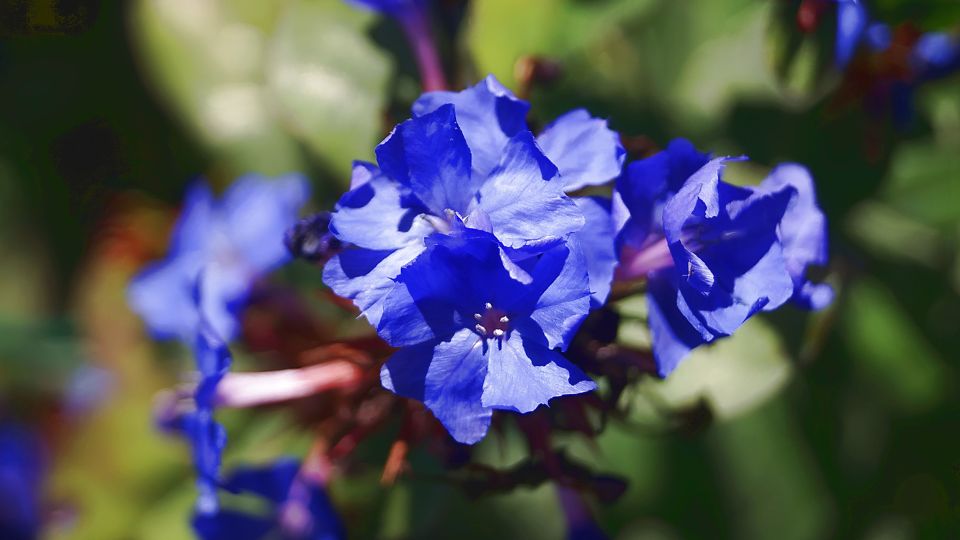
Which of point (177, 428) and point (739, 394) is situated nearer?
point (739, 394)

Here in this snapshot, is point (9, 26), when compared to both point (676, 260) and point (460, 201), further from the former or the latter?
point (676, 260)

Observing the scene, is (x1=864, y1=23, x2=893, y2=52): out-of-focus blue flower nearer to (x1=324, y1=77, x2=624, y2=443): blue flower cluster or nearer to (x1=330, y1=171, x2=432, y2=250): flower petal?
(x1=324, y1=77, x2=624, y2=443): blue flower cluster

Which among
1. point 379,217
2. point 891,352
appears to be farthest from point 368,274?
point 891,352

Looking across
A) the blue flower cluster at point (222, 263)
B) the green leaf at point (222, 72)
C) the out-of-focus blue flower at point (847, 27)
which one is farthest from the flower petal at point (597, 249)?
the green leaf at point (222, 72)

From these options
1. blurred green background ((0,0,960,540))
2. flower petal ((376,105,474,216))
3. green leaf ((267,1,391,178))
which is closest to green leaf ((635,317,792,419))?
blurred green background ((0,0,960,540))

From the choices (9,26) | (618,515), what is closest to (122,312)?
(9,26)
